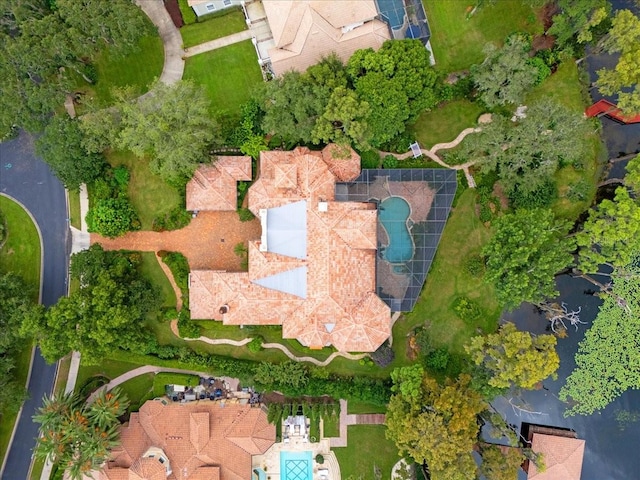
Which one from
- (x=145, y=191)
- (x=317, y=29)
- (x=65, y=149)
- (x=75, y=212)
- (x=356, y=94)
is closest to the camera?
(x=356, y=94)

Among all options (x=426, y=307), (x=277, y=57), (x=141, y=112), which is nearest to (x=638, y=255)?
(x=426, y=307)

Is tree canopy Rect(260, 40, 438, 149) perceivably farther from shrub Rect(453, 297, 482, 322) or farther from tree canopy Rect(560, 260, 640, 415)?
tree canopy Rect(560, 260, 640, 415)

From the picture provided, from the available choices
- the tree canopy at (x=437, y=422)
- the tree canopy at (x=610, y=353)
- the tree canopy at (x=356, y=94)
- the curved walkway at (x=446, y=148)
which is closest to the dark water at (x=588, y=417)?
the tree canopy at (x=610, y=353)

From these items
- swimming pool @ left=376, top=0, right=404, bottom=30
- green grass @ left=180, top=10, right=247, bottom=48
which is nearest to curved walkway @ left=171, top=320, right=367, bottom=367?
green grass @ left=180, top=10, right=247, bottom=48

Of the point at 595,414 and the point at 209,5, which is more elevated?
the point at 209,5

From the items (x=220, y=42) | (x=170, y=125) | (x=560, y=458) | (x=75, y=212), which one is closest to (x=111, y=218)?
(x=75, y=212)

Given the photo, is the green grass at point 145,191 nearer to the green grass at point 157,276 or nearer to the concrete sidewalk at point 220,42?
the green grass at point 157,276

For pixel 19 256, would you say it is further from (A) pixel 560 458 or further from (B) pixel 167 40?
(A) pixel 560 458

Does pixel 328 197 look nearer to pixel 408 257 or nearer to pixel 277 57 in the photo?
pixel 408 257
